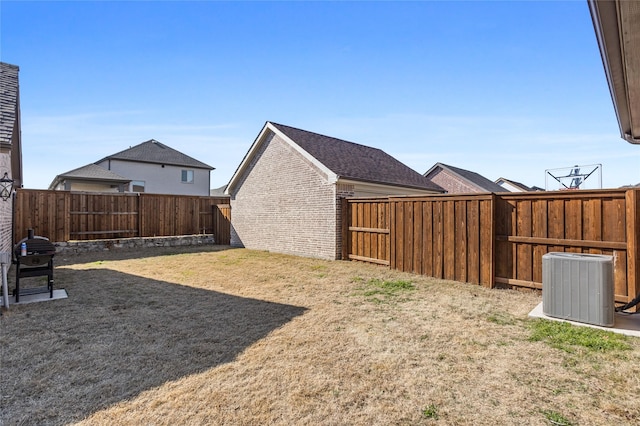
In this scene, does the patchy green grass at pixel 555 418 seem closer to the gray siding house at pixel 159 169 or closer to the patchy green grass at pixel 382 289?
the patchy green grass at pixel 382 289

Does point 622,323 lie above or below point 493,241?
below

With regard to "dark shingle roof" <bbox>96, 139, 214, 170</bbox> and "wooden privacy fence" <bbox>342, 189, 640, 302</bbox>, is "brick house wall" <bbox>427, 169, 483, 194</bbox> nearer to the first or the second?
"wooden privacy fence" <bbox>342, 189, 640, 302</bbox>

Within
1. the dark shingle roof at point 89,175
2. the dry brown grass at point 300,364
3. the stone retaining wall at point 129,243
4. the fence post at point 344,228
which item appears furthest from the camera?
the dark shingle roof at point 89,175

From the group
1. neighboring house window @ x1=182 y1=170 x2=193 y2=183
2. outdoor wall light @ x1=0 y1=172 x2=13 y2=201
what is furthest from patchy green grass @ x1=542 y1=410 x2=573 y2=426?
neighboring house window @ x1=182 y1=170 x2=193 y2=183

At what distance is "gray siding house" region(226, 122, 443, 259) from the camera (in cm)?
1048

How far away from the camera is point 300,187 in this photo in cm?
1152

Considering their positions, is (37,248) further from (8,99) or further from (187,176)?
(187,176)

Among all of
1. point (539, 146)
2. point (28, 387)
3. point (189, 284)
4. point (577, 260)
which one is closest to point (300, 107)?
point (189, 284)

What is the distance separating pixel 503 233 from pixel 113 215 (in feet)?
50.8

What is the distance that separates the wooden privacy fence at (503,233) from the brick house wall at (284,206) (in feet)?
6.22

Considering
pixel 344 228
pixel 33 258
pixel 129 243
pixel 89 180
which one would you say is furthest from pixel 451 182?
pixel 89 180

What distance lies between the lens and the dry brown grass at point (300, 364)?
7.75 ft

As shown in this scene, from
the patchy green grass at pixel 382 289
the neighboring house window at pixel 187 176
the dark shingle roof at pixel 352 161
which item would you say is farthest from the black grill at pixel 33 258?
the neighboring house window at pixel 187 176

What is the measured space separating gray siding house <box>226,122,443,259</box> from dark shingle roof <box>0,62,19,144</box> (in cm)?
761
